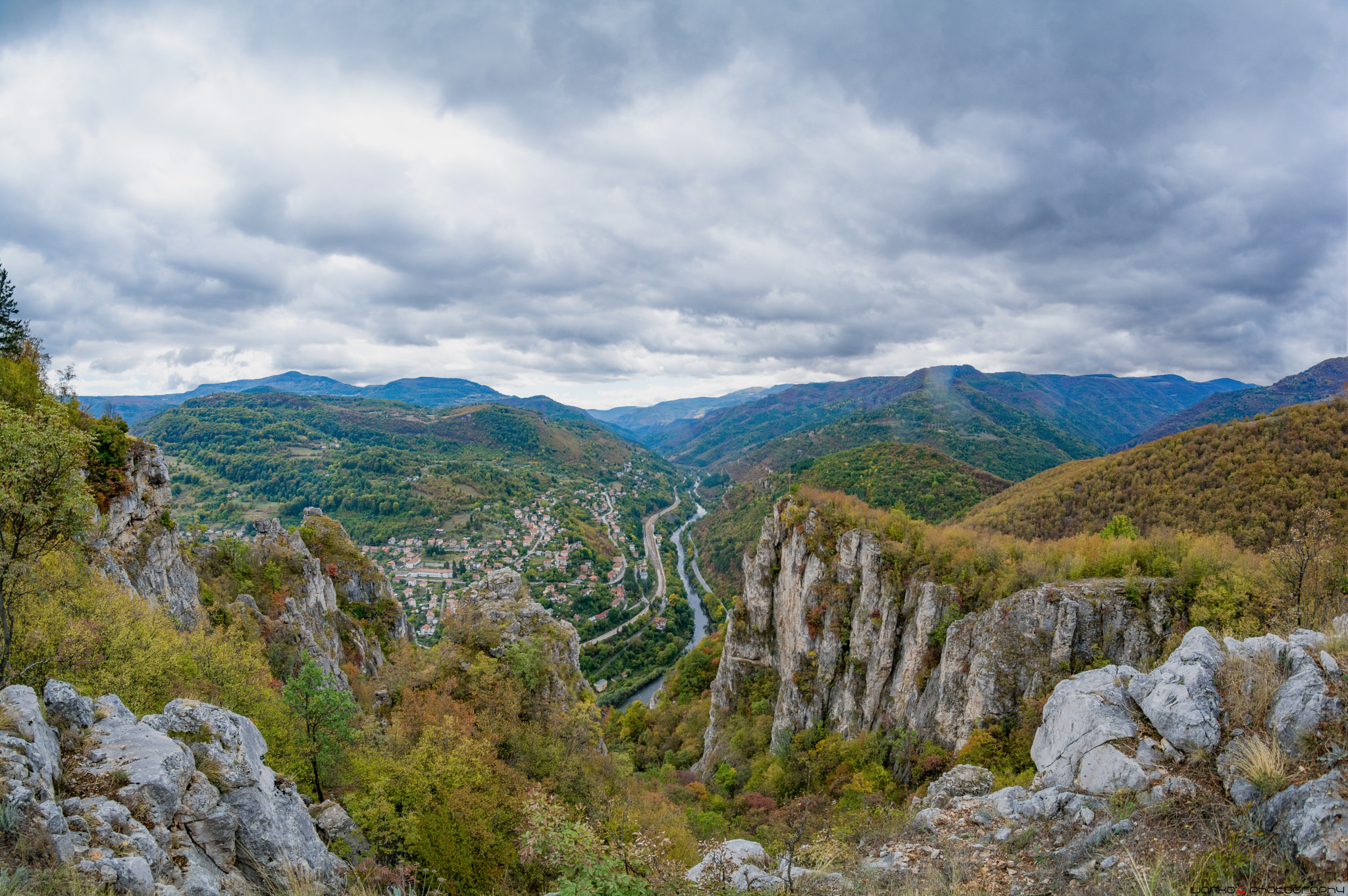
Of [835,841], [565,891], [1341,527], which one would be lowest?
[835,841]

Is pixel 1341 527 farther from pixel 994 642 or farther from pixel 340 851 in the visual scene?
pixel 340 851

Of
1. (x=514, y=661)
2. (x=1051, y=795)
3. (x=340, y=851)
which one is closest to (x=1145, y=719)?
(x=1051, y=795)

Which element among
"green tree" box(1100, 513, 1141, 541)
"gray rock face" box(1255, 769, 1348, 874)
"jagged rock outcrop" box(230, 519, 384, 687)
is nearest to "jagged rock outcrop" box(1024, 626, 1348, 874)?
"gray rock face" box(1255, 769, 1348, 874)

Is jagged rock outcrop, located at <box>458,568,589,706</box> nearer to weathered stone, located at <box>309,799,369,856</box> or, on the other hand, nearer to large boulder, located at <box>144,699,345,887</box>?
weathered stone, located at <box>309,799,369,856</box>

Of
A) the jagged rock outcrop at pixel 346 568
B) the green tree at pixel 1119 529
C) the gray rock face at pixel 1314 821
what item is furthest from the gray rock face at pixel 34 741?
the green tree at pixel 1119 529

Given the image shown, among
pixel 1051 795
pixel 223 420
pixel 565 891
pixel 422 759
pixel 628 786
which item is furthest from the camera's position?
pixel 223 420

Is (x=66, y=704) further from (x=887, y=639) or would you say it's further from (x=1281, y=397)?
(x=1281, y=397)
